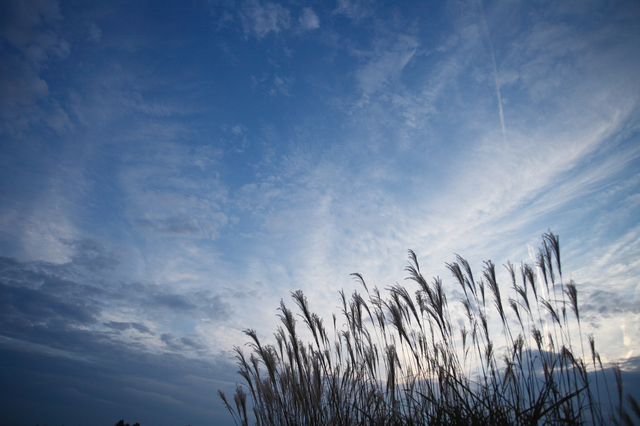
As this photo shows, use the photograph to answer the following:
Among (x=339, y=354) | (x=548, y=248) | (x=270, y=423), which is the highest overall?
(x=548, y=248)

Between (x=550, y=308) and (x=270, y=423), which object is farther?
(x=270, y=423)

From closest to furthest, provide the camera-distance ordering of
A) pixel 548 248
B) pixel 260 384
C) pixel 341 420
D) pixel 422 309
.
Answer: pixel 341 420 → pixel 548 248 → pixel 422 309 → pixel 260 384

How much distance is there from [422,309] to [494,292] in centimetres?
114

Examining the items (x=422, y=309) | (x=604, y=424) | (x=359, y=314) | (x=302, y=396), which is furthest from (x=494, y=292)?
(x=302, y=396)

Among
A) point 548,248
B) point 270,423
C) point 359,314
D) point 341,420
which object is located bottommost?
point 270,423

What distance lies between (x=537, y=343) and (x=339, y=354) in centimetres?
346

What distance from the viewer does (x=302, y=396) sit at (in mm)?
4547

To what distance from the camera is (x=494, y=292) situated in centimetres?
422

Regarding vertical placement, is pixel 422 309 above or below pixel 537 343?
above

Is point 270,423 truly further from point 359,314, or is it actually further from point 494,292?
point 494,292

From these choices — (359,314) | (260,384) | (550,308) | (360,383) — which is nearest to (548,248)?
(550,308)

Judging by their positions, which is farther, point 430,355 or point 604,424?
point 430,355

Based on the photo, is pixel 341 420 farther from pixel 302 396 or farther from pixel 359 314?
pixel 359 314

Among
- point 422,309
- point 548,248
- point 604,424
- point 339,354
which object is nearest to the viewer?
point 604,424
